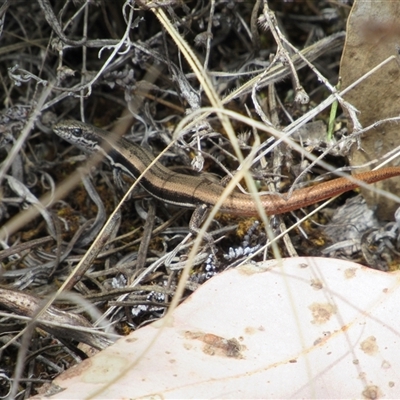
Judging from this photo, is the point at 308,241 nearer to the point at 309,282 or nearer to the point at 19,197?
the point at 309,282

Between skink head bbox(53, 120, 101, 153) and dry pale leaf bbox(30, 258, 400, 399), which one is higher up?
skink head bbox(53, 120, 101, 153)

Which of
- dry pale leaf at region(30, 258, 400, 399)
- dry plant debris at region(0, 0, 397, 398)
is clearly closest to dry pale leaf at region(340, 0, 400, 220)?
dry plant debris at region(0, 0, 397, 398)

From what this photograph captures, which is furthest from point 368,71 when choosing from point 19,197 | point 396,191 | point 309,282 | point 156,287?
point 19,197

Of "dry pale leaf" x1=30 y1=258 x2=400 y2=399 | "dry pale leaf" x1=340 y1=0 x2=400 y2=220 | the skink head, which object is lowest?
"dry pale leaf" x1=30 y1=258 x2=400 y2=399

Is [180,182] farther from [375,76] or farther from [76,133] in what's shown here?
[375,76]

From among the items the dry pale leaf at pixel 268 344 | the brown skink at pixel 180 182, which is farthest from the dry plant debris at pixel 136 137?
the dry pale leaf at pixel 268 344

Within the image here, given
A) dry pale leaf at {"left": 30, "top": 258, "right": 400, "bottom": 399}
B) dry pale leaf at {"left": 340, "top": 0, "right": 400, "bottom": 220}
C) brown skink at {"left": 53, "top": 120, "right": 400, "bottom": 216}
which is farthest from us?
brown skink at {"left": 53, "top": 120, "right": 400, "bottom": 216}

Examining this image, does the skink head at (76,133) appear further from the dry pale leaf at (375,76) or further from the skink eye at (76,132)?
the dry pale leaf at (375,76)

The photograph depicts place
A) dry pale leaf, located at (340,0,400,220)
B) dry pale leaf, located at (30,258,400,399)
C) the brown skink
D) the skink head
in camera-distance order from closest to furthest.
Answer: dry pale leaf, located at (30,258,400,399) < dry pale leaf, located at (340,0,400,220) < the brown skink < the skink head

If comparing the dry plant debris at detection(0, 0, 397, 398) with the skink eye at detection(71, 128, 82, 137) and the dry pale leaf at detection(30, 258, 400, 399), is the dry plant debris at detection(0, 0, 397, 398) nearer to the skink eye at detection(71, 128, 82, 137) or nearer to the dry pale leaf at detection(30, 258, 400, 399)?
the skink eye at detection(71, 128, 82, 137)
